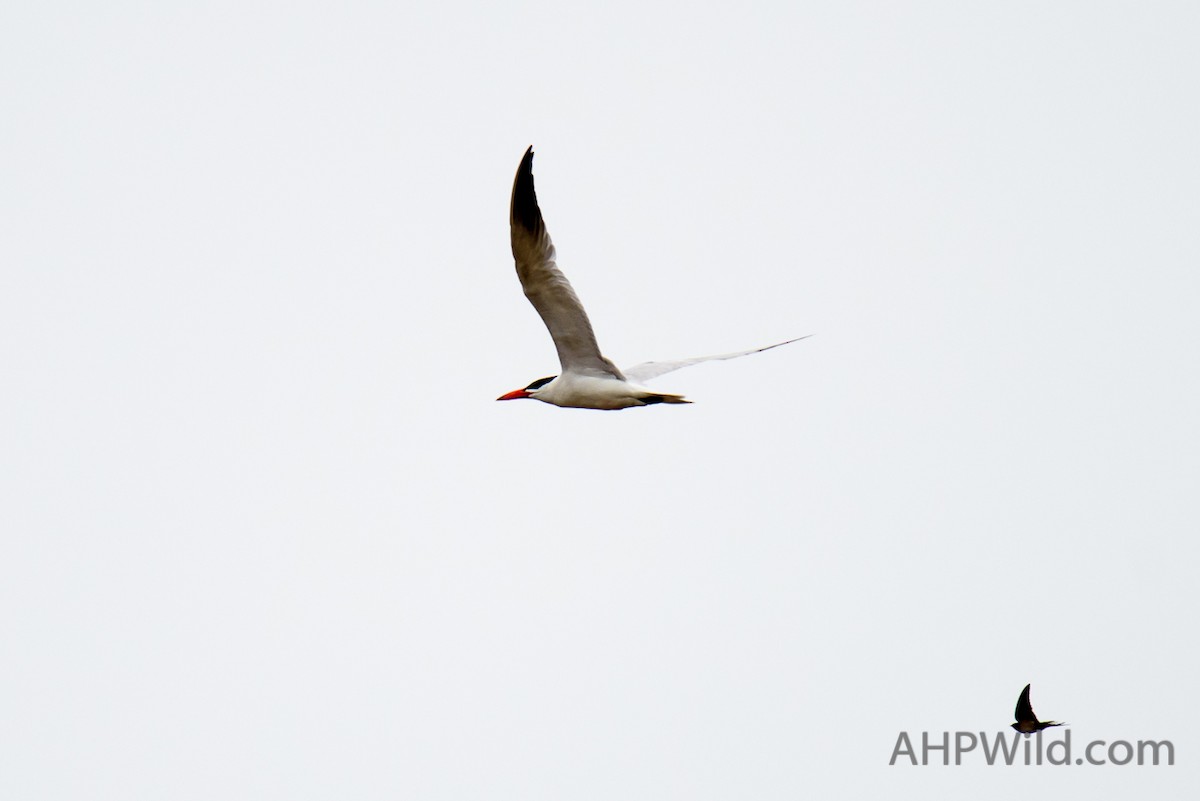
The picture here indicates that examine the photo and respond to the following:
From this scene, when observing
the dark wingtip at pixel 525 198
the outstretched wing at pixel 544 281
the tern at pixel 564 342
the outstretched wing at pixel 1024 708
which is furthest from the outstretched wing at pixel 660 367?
the outstretched wing at pixel 1024 708

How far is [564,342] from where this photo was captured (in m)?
12.5

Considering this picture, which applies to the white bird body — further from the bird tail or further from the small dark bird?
the small dark bird

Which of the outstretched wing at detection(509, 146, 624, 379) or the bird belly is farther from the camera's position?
the bird belly

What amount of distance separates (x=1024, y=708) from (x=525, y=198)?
7.56 metres

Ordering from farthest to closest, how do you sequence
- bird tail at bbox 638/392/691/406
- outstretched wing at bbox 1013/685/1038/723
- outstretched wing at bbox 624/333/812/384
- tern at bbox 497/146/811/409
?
outstretched wing at bbox 1013/685/1038/723 → outstretched wing at bbox 624/333/812/384 → bird tail at bbox 638/392/691/406 → tern at bbox 497/146/811/409

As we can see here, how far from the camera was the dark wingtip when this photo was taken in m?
11.6

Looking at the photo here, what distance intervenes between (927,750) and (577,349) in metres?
6.33

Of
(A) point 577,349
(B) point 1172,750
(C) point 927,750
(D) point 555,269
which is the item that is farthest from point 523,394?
(B) point 1172,750

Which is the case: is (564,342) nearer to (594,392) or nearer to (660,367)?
(594,392)

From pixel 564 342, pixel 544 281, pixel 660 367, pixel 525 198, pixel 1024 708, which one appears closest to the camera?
pixel 525 198

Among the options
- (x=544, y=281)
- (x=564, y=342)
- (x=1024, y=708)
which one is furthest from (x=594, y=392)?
(x=1024, y=708)

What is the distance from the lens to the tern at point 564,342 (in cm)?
1170

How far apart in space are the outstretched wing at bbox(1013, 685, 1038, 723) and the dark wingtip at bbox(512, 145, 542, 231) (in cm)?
710

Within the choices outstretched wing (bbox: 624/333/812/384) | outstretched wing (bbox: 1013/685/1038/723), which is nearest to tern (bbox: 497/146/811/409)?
outstretched wing (bbox: 624/333/812/384)
